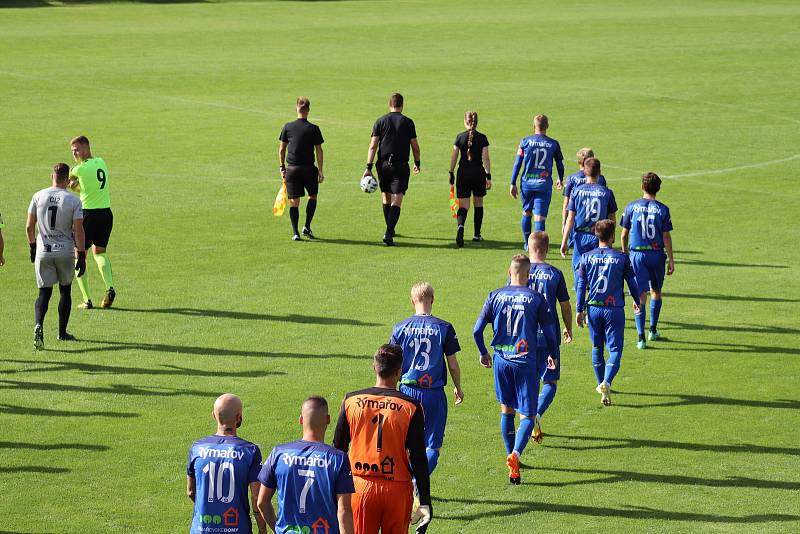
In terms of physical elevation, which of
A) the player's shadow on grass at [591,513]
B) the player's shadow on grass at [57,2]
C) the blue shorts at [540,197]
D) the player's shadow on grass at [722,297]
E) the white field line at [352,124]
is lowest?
the player's shadow on grass at [591,513]

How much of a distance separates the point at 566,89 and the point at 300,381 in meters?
29.3

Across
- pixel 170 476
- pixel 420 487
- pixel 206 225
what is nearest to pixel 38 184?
pixel 206 225

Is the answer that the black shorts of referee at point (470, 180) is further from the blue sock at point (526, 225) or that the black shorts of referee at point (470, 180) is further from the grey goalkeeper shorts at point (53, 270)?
the grey goalkeeper shorts at point (53, 270)

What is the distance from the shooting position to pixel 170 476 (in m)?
12.2

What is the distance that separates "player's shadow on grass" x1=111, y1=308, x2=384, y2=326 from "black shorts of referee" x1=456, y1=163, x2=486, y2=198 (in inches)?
208

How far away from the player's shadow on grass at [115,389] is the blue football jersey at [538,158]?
8.39m

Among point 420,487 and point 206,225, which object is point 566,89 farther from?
point 420,487

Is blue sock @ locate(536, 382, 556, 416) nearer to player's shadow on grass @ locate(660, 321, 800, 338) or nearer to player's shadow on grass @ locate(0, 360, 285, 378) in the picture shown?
player's shadow on grass @ locate(0, 360, 285, 378)

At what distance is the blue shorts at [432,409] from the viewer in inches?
445

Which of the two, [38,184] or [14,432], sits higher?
[38,184]

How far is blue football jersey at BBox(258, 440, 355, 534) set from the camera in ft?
27.7

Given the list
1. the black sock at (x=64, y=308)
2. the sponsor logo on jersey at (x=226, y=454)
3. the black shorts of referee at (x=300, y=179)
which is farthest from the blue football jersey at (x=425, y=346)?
the black shorts of referee at (x=300, y=179)

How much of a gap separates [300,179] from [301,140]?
0.75 metres

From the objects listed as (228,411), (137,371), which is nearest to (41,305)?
(137,371)
